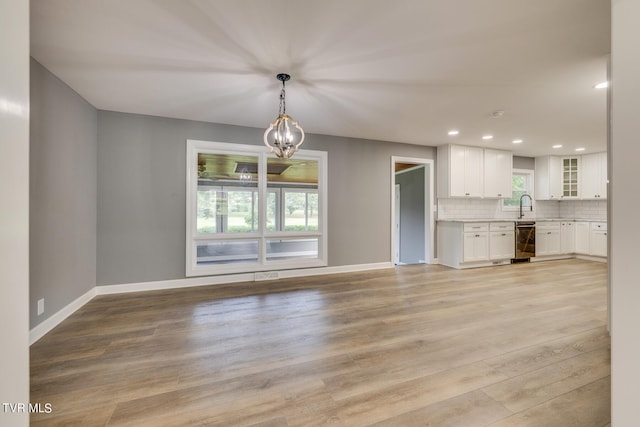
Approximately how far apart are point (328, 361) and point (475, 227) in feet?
14.8

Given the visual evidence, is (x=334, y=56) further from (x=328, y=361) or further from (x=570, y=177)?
(x=570, y=177)

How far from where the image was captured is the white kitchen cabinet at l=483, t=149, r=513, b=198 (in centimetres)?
573

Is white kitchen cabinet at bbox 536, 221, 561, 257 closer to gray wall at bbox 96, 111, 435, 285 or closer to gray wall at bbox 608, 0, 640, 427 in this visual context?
gray wall at bbox 608, 0, 640, 427

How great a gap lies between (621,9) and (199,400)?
2.70m

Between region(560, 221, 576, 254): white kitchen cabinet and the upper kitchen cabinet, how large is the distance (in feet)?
2.72

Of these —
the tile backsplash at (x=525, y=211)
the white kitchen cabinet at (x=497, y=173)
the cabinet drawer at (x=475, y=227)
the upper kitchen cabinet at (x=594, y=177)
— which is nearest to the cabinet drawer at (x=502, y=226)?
the cabinet drawer at (x=475, y=227)

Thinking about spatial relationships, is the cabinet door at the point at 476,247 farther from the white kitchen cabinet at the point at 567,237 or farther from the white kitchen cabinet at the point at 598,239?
the white kitchen cabinet at the point at 598,239

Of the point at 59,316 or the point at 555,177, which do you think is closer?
the point at 59,316

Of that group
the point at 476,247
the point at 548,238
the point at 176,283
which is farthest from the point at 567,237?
the point at 176,283

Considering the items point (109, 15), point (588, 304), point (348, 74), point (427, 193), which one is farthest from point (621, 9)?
point (427, 193)

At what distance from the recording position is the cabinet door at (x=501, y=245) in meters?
5.37

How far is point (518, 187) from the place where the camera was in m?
6.61

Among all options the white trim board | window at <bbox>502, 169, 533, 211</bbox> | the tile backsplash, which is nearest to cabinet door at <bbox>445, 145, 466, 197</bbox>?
the tile backsplash
